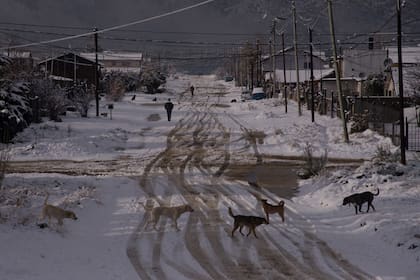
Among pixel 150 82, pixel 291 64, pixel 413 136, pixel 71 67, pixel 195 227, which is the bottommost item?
pixel 195 227

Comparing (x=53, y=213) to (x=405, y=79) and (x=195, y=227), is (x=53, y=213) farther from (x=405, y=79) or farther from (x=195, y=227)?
(x=405, y=79)

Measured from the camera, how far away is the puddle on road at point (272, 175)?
2000cm

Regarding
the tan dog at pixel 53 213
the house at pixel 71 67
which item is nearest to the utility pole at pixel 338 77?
the tan dog at pixel 53 213

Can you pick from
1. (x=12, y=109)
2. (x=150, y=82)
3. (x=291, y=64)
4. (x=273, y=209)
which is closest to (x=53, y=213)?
(x=273, y=209)

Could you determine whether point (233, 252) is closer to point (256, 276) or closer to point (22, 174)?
point (256, 276)

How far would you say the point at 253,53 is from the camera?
107438 mm

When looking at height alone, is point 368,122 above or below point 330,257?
above

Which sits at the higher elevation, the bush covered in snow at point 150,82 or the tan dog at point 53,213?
the bush covered in snow at point 150,82

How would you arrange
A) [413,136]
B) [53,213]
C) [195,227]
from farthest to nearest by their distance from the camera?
[413,136] < [195,227] < [53,213]

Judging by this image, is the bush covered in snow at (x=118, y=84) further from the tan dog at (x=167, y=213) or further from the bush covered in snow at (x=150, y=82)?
the tan dog at (x=167, y=213)

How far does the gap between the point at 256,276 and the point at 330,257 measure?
1.93 meters

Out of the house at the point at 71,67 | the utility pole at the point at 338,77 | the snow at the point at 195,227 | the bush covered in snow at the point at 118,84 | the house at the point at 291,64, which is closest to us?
the snow at the point at 195,227

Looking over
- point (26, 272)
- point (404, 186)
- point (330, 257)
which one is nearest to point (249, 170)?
point (404, 186)

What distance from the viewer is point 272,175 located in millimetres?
23047
